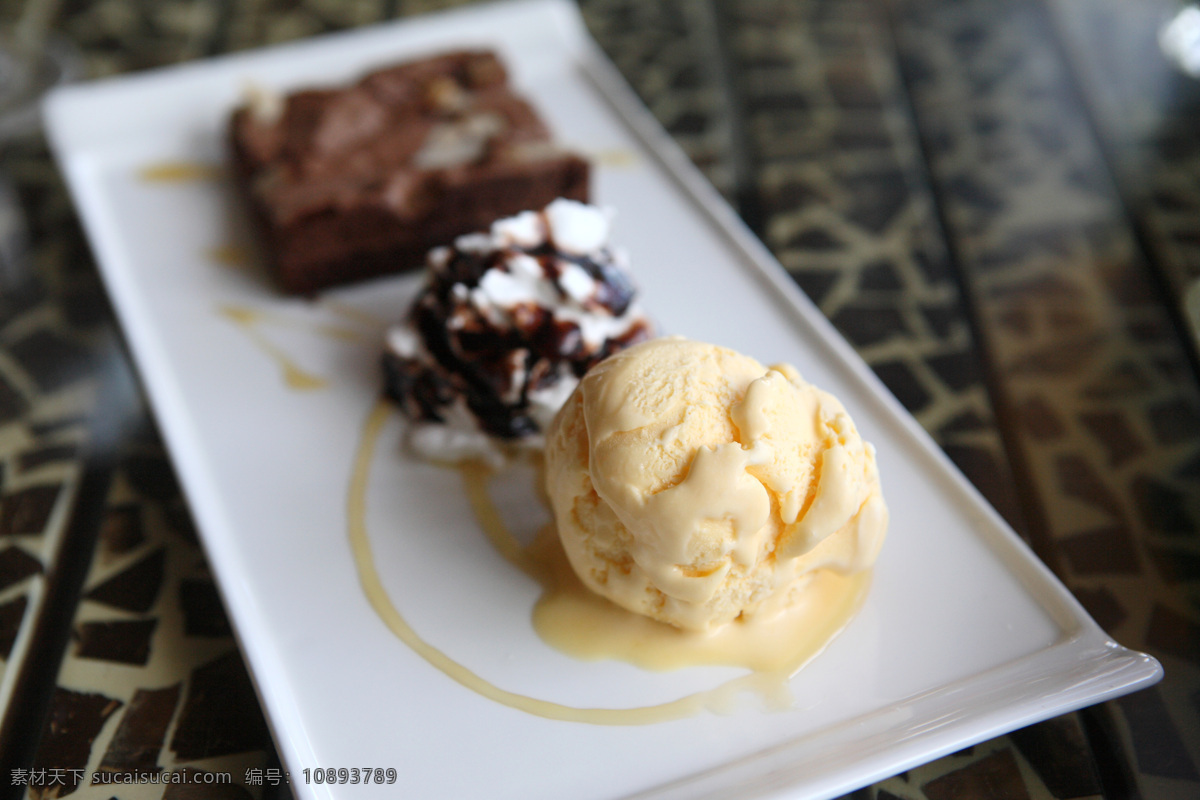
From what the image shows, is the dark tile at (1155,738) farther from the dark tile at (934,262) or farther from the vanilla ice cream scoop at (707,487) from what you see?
the dark tile at (934,262)

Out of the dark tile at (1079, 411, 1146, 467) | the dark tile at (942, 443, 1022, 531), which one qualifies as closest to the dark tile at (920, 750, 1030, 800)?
the dark tile at (942, 443, 1022, 531)

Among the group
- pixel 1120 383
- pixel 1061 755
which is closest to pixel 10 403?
pixel 1061 755

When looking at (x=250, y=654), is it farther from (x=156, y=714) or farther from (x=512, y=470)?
(x=512, y=470)

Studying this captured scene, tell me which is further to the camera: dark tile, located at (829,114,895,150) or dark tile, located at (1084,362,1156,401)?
dark tile, located at (829,114,895,150)

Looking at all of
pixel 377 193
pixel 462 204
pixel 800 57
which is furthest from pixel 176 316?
pixel 800 57

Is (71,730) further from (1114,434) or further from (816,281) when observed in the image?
(1114,434)

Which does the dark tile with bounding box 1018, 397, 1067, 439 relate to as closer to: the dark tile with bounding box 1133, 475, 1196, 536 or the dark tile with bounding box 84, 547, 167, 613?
the dark tile with bounding box 1133, 475, 1196, 536
